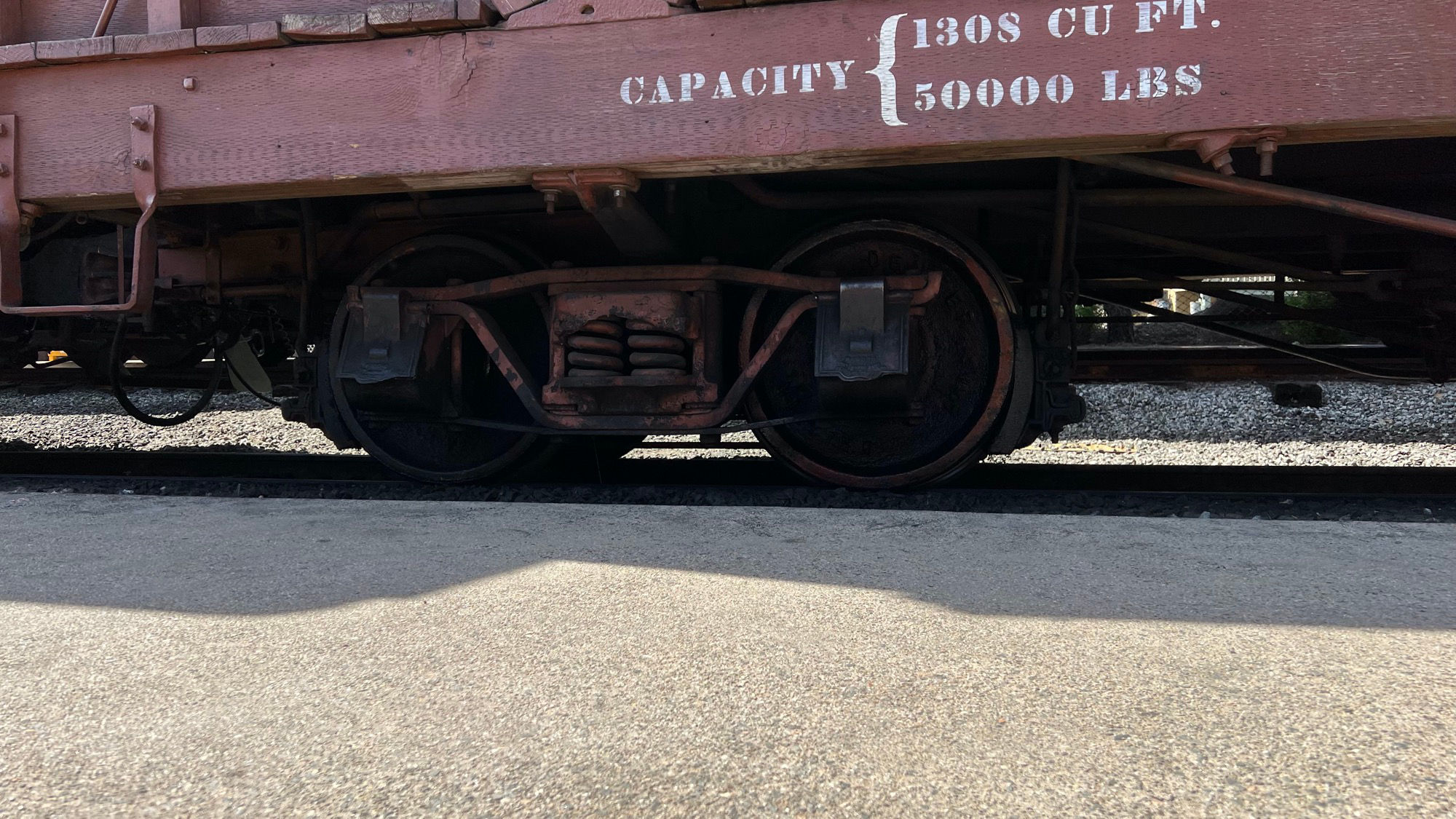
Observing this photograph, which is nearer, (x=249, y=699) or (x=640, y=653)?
(x=249, y=699)

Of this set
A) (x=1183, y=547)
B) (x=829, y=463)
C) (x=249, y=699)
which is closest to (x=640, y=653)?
(x=249, y=699)

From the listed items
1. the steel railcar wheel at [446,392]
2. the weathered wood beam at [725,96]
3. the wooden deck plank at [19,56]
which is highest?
the wooden deck plank at [19,56]

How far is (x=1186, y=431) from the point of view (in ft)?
20.4

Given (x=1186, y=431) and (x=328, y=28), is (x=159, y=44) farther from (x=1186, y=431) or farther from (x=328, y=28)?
(x=1186, y=431)

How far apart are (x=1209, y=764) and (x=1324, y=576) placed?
121 cm

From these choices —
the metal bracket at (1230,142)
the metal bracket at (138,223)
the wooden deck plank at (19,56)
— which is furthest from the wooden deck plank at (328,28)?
the metal bracket at (1230,142)

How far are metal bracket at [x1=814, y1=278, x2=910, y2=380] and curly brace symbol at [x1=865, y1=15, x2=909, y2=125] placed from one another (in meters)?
0.77

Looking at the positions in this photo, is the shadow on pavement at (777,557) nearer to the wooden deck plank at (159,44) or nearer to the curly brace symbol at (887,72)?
the curly brace symbol at (887,72)

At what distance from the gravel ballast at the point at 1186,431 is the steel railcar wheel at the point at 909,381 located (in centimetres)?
135

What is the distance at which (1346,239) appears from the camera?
413cm

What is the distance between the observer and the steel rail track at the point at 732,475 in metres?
3.97

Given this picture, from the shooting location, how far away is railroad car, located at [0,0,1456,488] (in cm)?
278

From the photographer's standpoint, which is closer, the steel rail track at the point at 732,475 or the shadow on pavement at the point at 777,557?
the shadow on pavement at the point at 777,557

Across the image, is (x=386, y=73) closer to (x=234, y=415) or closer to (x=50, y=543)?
(x=50, y=543)
